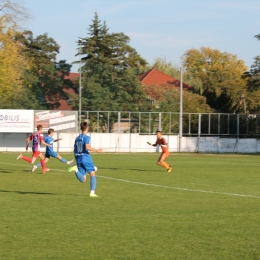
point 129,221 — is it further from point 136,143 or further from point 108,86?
point 108,86

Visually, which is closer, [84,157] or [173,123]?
[84,157]

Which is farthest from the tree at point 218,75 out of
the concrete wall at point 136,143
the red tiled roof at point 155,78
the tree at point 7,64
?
the tree at point 7,64

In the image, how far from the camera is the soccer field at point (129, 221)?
895 centimetres

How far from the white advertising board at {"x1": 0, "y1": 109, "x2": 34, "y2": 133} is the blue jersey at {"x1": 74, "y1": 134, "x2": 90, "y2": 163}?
125ft

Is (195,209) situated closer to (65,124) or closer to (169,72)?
(65,124)

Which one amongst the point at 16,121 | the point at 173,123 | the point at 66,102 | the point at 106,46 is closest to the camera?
the point at 16,121

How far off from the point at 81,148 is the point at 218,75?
268 ft

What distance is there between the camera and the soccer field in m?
8.95

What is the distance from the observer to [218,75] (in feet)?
315

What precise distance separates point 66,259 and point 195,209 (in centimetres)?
563

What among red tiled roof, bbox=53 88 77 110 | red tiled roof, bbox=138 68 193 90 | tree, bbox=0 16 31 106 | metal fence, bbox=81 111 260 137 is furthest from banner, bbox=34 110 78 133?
red tiled roof, bbox=138 68 193 90

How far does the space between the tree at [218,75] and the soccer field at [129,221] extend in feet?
205

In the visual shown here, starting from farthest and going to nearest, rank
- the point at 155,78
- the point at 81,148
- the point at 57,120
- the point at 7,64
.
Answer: the point at 155,78 < the point at 7,64 < the point at 57,120 < the point at 81,148

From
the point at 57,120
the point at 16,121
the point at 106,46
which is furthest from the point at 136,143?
the point at 106,46
